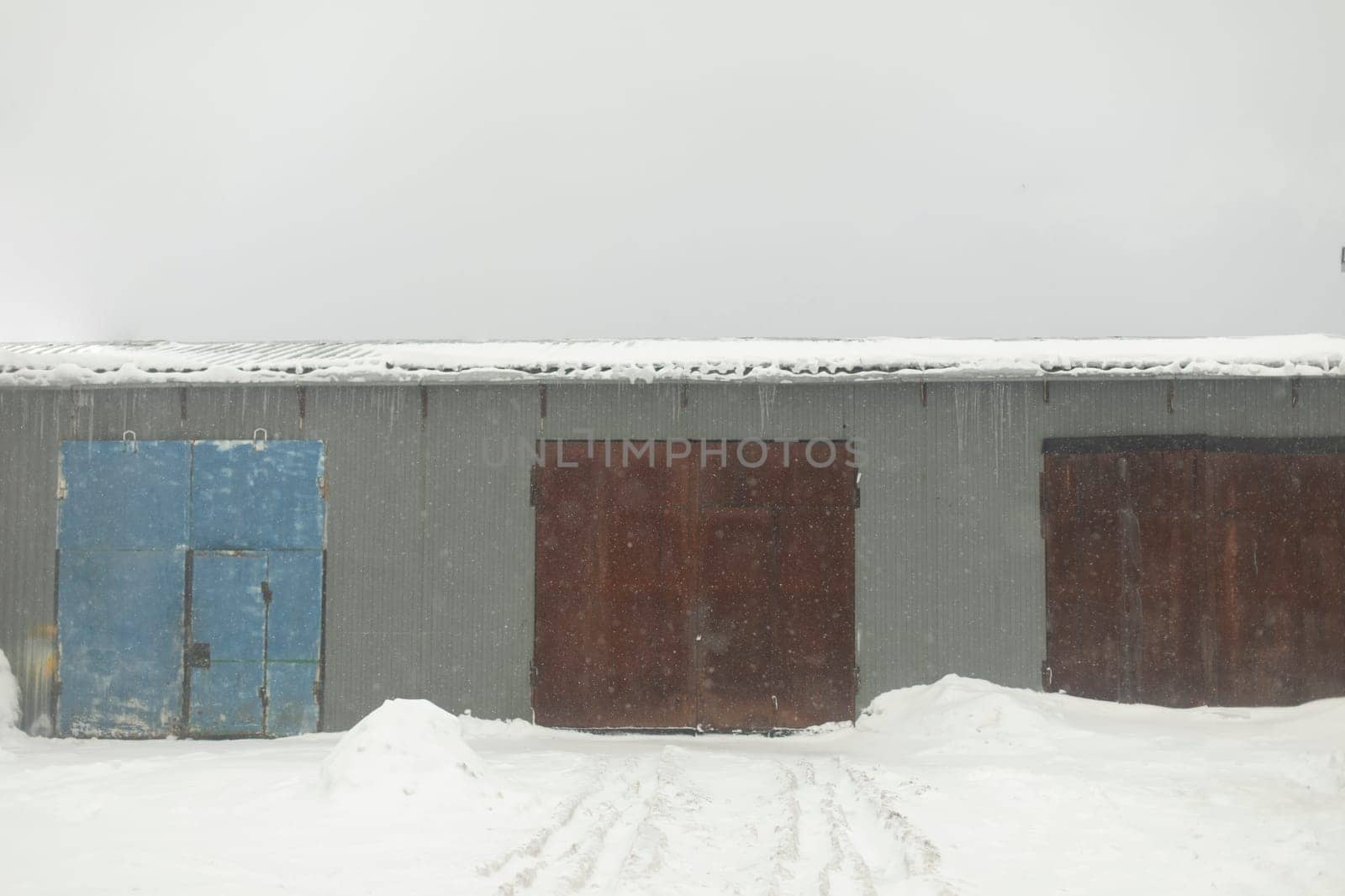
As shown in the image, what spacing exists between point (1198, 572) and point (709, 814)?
574cm

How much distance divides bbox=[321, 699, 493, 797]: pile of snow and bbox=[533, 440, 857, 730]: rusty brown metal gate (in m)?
2.86

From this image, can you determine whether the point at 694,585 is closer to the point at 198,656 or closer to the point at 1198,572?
the point at 1198,572

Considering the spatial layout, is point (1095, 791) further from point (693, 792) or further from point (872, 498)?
point (872, 498)

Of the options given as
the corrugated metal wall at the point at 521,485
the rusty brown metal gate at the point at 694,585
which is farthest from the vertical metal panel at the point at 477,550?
the rusty brown metal gate at the point at 694,585

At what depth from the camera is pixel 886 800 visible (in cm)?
689

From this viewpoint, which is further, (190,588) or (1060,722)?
(190,588)

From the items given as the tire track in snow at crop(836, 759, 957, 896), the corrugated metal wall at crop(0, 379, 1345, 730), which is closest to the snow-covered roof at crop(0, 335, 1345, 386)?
the corrugated metal wall at crop(0, 379, 1345, 730)

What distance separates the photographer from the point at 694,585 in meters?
10.2

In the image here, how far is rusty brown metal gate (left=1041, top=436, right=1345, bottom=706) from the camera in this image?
984cm

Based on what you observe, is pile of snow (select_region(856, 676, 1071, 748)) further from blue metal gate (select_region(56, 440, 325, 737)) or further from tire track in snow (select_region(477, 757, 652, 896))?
blue metal gate (select_region(56, 440, 325, 737))

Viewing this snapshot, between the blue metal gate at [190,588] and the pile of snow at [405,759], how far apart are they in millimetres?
3365

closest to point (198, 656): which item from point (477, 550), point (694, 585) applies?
point (477, 550)

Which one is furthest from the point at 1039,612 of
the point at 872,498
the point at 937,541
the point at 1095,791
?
the point at 1095,791

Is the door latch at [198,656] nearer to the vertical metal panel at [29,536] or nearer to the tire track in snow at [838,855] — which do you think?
the vertical metal panel at [29,536]
